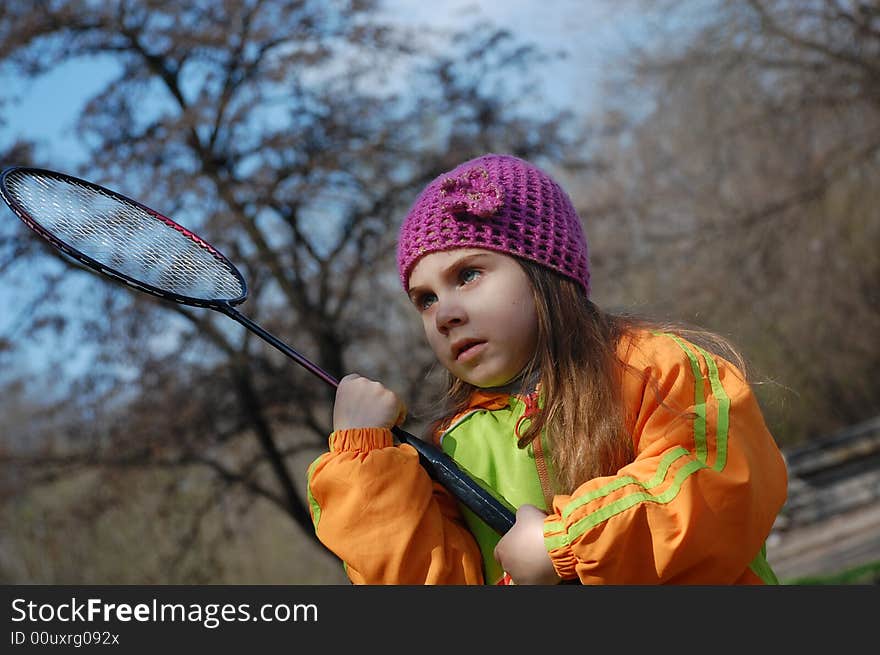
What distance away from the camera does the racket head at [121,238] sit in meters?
2.46

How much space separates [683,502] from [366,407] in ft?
2.46

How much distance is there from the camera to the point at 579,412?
2199 mm

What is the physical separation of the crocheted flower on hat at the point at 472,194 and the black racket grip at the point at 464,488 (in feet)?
1.84

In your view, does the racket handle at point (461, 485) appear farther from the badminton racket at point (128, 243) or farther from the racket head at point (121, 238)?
the racket head at point (121, 238)

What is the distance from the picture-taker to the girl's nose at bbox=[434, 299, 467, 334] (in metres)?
2.27

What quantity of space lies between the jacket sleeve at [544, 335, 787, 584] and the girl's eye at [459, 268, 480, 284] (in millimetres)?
521

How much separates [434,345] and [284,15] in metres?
5.02

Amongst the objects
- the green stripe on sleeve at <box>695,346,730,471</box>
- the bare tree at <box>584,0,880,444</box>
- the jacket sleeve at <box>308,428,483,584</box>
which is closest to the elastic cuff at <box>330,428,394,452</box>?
the jacket sleeve at <box>308,428,483,584</box>

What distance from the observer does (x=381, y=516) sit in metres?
2.14

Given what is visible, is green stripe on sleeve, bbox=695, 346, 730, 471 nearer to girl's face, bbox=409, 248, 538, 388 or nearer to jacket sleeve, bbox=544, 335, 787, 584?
jacket sleeve, bbox=544, 335, 787, 584

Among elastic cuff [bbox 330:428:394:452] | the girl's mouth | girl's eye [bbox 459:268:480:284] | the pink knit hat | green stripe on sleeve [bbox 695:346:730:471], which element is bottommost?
green stripe on sleeve [bbox 695:346:730:471]

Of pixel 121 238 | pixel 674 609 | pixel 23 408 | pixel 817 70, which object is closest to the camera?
pixel 674 609

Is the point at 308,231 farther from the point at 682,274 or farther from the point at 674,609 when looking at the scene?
the point at 682,274

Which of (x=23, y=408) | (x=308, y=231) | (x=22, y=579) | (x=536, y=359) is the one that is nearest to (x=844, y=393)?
(x=308, y=231)
